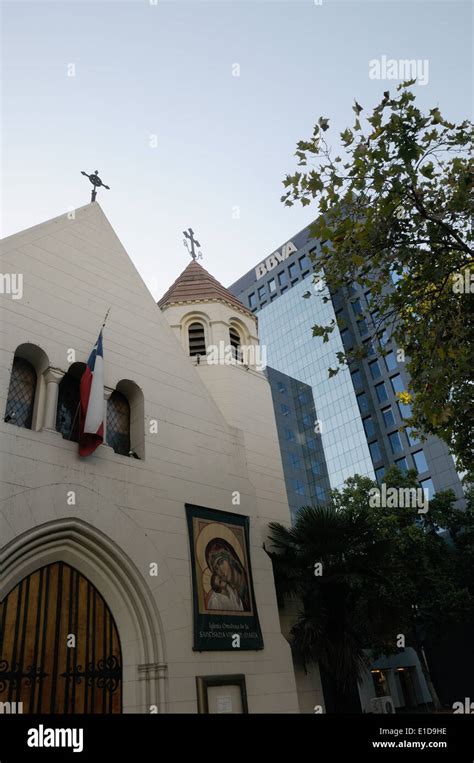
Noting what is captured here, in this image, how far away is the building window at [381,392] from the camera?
5435 cm

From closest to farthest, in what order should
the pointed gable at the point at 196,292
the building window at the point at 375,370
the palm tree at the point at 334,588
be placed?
the palm tree at the point at 334,588
the pointed gable at the point at 196,292
the building window at the point at 375,370

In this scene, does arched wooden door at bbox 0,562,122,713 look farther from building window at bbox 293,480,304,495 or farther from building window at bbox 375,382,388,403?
building window at bbox 293,480,304,495

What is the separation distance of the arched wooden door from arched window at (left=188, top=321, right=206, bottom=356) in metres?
9.73

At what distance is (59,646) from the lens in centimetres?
912

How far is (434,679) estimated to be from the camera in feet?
108

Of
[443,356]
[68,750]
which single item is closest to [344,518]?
[443,356]

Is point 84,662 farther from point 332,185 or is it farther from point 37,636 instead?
point 332,185

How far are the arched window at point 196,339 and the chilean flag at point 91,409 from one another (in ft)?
24.6

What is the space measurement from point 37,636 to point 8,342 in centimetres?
530
